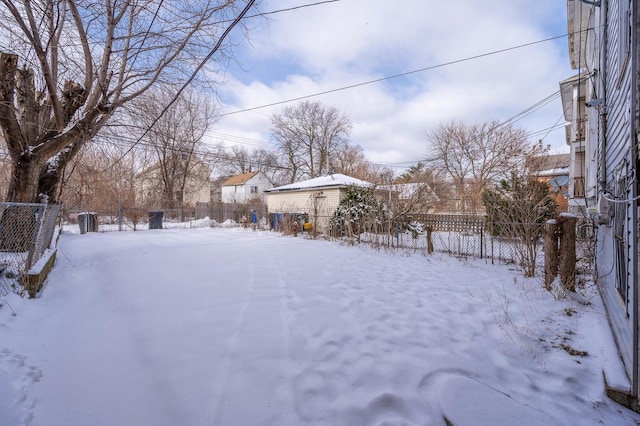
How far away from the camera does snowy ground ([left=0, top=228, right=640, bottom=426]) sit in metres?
1.84

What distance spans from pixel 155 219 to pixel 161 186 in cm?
1112

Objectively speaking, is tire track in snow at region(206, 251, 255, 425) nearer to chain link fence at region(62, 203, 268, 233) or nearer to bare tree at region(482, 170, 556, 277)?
bare tree at region(482, 170, 556, 277)

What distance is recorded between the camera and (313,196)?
15805 millimetres

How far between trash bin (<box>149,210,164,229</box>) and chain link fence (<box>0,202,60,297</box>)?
9.52 m

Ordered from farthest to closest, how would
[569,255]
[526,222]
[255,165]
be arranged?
[255,165]
[526,222]
[569,255]

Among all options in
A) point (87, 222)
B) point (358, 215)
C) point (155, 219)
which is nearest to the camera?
point (358, 215)

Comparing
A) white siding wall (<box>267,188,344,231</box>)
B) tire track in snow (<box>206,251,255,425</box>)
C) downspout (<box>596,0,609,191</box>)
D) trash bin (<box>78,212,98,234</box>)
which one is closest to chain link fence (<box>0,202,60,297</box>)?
tire track in snow (<box>206,251,255,425</box>)

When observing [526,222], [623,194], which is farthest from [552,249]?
[623,194]

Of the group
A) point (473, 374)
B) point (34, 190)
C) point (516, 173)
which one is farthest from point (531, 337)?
point (34, 190)

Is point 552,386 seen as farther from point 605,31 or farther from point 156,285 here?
point 605,31

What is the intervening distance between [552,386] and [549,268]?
9.39 feet

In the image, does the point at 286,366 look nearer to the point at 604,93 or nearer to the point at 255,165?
the point at 604,93

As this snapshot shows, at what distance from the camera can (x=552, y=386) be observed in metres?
2.07

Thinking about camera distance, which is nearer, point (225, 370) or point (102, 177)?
point (225, 370)
